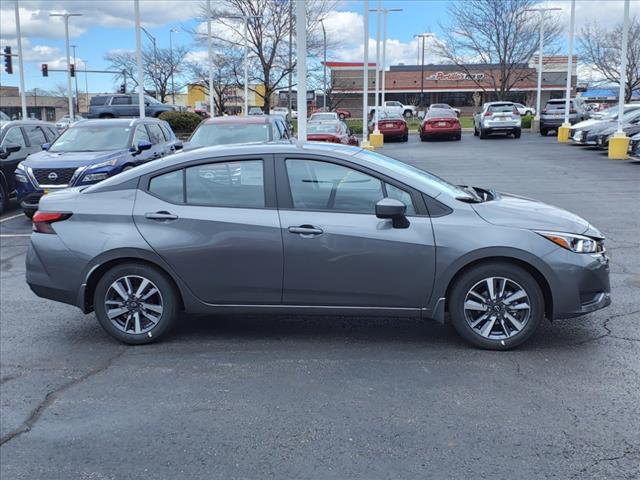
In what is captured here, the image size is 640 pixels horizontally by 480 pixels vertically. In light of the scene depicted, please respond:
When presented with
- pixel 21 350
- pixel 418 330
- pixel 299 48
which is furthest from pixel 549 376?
pixel 299 48

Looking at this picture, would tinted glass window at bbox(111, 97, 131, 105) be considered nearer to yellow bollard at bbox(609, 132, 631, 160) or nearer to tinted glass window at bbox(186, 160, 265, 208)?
yellow bollard at bbox(609, 132, 631, 160)

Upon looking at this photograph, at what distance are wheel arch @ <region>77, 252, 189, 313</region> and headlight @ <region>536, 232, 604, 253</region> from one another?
113 inches

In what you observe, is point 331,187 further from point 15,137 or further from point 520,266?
point 15,137

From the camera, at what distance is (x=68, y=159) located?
11250 mm

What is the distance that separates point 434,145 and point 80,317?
80.9ft

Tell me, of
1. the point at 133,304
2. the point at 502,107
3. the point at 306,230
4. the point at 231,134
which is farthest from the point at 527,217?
the point at 502,107

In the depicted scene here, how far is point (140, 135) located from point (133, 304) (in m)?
8.30

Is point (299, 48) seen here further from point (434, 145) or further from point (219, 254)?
point (434, 145)

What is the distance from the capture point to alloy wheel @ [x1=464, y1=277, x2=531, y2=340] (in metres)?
4.93

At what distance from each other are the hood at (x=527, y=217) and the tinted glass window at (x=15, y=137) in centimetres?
1121

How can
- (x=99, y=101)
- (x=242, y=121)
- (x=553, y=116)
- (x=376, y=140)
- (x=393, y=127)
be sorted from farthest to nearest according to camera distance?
(x=99, y=101), (x=553, y=116), (x=393, y=127), (x=376, y=140), (x=242, y=121)

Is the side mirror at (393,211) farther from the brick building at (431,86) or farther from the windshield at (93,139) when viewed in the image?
the brick building at (431,86)

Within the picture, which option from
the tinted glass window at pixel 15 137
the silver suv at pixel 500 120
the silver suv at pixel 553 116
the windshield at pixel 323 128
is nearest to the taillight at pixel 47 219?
the tinted glass window at pixel 15 137

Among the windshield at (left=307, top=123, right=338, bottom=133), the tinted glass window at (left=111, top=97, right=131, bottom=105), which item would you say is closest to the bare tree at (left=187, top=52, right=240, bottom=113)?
the tinted glass window at (left=111, top=97, right=131, bottom=105)
